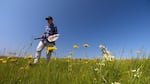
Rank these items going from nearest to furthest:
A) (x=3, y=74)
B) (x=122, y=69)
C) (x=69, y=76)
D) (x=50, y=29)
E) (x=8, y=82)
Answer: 1. (x=8, y=82)
2. (x=3, y=74)
3. (x=69, y=76)
4. (x=122, y=69)
5. (x=50, y=29)

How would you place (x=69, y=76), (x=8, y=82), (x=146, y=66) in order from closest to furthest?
(x=8, y=82) → (x=69, y=76) → (x=146, y=66)

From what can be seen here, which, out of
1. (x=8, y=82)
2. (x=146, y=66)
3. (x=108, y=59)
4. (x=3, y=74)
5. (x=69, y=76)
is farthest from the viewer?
(x=146, y=66)

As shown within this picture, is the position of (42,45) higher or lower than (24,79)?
higher

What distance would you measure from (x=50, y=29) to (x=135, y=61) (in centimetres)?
441

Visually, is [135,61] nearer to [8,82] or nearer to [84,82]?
Result: [84,82]

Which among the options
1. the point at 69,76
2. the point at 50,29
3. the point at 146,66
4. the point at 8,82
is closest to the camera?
the point at 8,82

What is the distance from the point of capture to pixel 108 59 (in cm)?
403

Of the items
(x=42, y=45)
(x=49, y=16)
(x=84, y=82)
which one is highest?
(x=49, y=16)

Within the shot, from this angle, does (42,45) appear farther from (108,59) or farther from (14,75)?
(108,59)

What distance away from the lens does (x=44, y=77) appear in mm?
4793

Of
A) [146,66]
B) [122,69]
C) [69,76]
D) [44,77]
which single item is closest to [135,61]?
[146,66]

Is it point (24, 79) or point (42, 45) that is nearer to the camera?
point (24, 79)

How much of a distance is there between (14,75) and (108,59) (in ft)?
4.83

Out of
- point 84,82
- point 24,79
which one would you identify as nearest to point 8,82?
point 24,79
